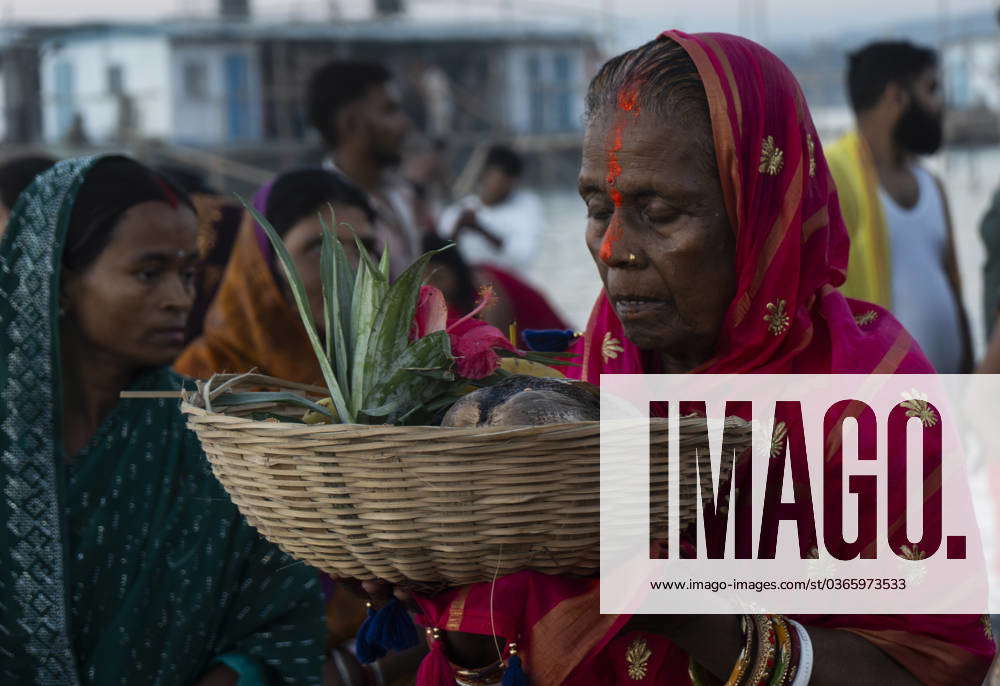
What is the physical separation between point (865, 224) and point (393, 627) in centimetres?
353

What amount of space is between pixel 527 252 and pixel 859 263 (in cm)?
471

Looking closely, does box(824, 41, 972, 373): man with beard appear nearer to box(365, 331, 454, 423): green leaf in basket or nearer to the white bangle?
the white bangle

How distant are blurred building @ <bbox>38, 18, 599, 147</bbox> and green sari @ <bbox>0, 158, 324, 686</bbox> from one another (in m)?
26.0

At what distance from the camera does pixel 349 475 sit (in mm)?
1593

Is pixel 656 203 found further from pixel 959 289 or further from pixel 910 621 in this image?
pixel 959 289

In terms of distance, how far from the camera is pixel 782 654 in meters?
1.82

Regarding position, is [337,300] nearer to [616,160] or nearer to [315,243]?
[616,160]

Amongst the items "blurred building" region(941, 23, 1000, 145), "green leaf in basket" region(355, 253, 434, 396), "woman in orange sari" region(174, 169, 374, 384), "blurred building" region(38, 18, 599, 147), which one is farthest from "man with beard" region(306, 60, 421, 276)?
"blurred building" region(38, 18, 599, 147)

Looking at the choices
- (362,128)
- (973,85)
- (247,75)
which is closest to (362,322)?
(362,128)

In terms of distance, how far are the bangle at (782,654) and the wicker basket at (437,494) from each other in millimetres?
281

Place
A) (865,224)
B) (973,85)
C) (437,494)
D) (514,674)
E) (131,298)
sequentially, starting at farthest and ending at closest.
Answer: (973,85) < (865,224) < (131,298) < (514,674) < (437,494)

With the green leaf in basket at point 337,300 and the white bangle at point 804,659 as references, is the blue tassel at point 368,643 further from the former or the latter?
the white bangle at point 804,659

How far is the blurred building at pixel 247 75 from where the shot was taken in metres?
29.6

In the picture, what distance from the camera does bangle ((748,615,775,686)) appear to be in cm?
180
